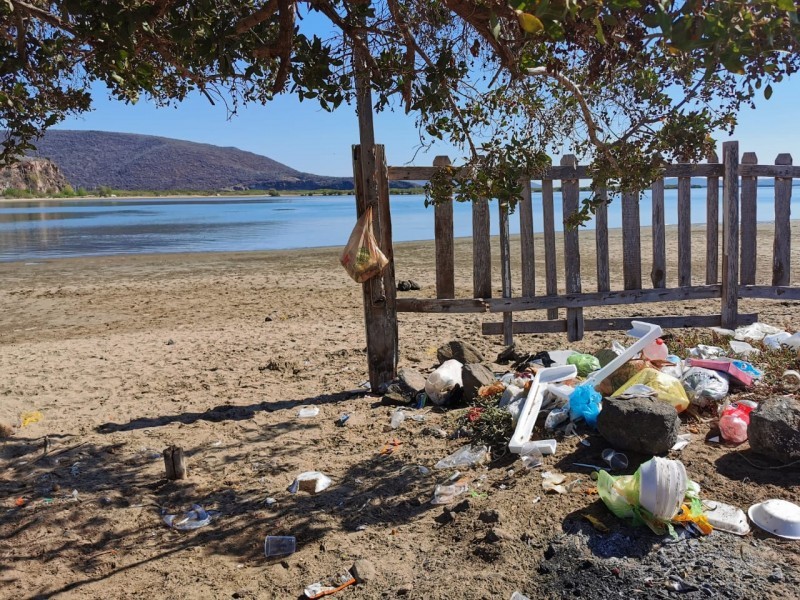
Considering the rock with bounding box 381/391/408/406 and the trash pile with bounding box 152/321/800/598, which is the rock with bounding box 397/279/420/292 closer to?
the trash pile with bounding box 152/321/800/598

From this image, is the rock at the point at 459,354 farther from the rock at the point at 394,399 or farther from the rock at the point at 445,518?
the rock at the point at 445,518

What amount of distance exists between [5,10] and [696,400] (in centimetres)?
522

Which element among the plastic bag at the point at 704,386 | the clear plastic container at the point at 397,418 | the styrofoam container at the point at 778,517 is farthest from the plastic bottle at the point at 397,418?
the styrofoam container at the point at 778,517

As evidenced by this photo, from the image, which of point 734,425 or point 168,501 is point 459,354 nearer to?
point 734,425

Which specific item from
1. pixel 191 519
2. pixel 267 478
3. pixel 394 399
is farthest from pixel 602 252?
pixel 191 519

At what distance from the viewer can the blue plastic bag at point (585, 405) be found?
14.4 ft

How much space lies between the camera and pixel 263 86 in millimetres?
5664

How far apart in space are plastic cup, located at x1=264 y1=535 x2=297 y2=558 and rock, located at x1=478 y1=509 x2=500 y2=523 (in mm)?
1046

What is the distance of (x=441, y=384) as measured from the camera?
5.50 metres

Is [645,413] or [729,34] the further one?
[645,413]

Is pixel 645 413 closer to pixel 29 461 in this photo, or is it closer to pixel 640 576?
pixel 640 576

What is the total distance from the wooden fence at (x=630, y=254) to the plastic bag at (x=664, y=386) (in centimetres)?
213

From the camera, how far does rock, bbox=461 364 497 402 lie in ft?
17.4

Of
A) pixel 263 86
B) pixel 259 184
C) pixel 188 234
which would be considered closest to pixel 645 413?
pixel 263 86
